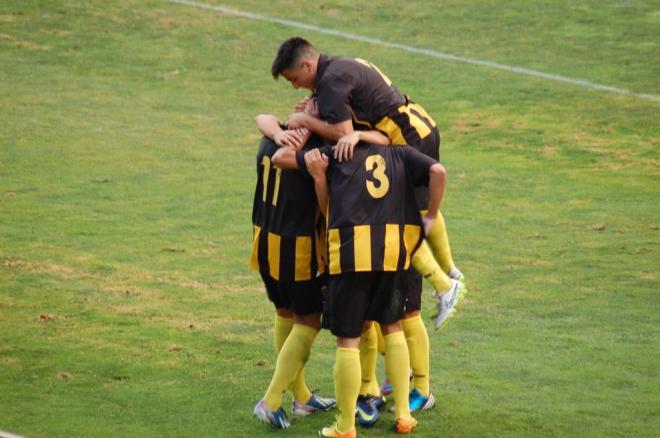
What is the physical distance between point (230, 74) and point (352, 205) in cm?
1382

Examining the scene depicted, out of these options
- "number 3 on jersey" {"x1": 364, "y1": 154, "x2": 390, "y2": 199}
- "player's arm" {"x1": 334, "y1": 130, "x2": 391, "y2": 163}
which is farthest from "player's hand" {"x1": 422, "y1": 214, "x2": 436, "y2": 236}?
"player's arm" {"x1": 334, "y1": 130, "x2": 391, "y2": 163}

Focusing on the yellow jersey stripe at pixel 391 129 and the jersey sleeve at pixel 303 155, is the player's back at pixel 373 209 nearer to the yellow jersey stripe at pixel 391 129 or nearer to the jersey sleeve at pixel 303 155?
the jersey sleeve at pixel 303 155

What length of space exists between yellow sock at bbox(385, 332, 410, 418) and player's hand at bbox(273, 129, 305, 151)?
1.21m

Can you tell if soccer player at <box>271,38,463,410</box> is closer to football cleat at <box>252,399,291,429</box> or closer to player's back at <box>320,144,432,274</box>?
player's back at <box>320,144,432,274</box>

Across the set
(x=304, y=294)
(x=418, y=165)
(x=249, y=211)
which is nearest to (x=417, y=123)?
(x=418, y=165)

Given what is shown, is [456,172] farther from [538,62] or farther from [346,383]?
[346,383]

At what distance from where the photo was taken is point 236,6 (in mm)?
24750

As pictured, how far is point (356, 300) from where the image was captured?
7.27m

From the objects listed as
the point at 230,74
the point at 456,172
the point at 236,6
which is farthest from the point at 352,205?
the point at 236,6

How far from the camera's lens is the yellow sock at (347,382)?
286 inches

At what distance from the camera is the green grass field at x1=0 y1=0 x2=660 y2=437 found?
827 cm

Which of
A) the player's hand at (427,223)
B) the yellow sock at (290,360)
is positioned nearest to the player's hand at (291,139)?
the player's hand at (427,223)

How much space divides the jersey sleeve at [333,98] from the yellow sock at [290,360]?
1.25m

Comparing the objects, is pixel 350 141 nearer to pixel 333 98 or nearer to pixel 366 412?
pixel 333 98
